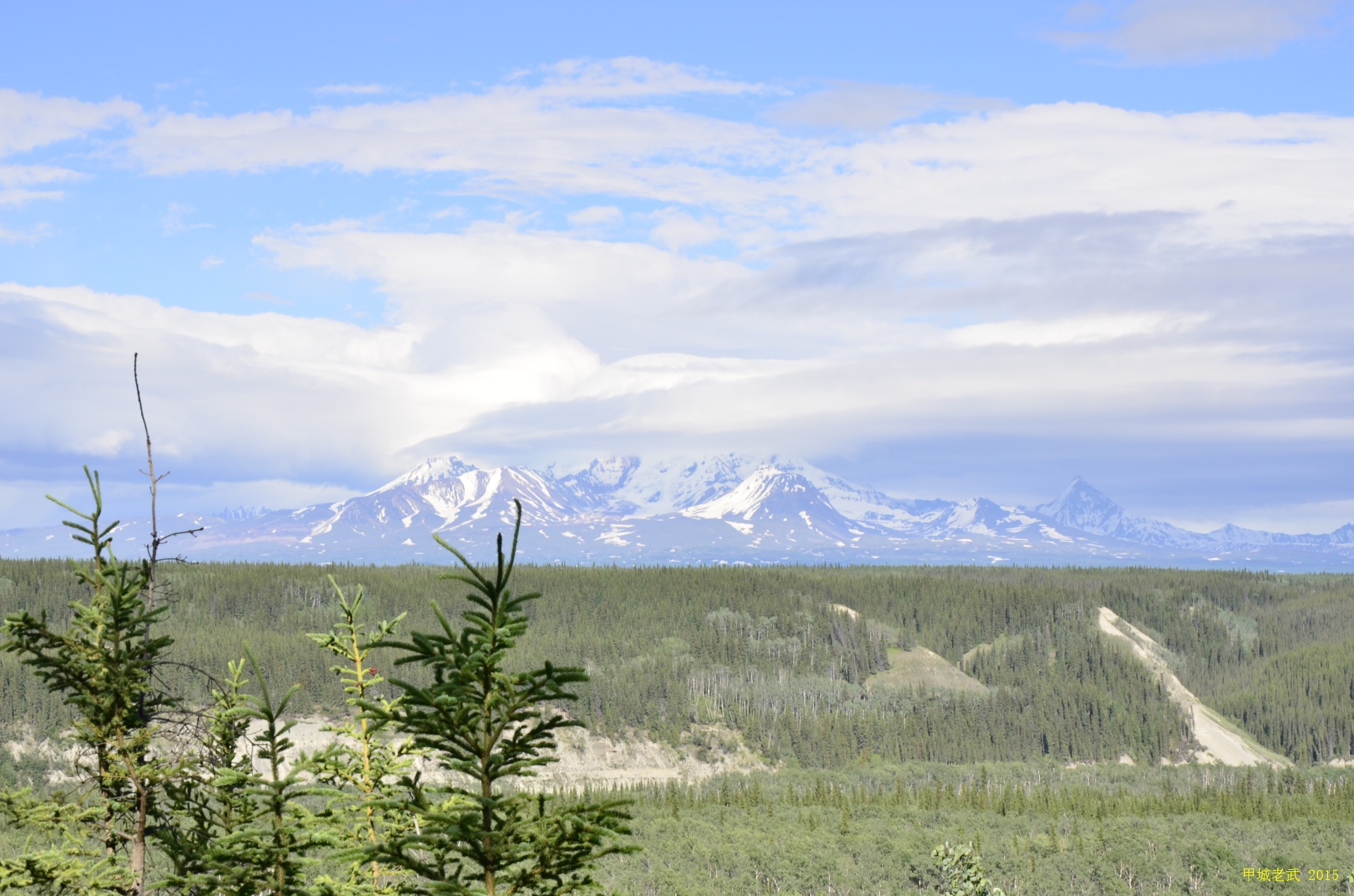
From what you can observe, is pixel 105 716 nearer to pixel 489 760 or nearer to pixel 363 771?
pixel 363 771

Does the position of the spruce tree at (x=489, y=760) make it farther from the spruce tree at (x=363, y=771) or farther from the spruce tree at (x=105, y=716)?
the spruce tree at (x=105, y=716)

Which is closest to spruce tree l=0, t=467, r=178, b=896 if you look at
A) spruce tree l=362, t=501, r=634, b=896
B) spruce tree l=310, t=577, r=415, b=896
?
spruce tree l=310, t=577, r=415, b=896

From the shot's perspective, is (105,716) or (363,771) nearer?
(105,716)

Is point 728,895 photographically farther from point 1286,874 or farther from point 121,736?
point 121,736

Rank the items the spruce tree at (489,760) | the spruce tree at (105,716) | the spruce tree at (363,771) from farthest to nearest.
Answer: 1. the spruce tree at (363,771)
2. the spruce tree at (105,716)
3. the spruce tree at (489,760)

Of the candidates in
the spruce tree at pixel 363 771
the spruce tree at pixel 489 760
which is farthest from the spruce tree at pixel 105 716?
the spruce tree at pixel 489 760

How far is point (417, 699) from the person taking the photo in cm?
1487

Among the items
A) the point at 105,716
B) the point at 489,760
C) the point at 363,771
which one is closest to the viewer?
the point at 489,760

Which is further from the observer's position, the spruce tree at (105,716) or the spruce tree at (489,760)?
the spruce tree at (105,716)

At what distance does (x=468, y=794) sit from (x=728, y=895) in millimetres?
119211

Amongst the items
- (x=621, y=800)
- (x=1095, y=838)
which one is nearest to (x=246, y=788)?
Answer: (x=621, y=800)

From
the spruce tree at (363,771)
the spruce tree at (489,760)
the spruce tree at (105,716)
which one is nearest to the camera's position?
the spruce tree at (489,760)

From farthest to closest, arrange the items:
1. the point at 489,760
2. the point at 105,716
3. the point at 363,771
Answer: the point at 363,771, the point at 105,716, the point at 489,760

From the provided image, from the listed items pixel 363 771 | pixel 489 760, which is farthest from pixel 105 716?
pixel 489 760
